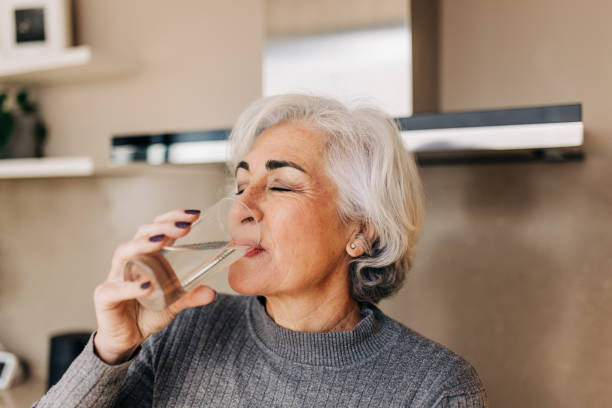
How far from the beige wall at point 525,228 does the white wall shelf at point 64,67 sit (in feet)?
3.52

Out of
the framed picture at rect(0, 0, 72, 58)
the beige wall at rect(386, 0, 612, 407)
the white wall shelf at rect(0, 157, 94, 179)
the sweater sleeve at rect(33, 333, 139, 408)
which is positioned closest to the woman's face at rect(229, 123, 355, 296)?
the sweater sleeve at rect(33, 333, 139, 408)

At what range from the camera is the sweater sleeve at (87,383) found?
989 mm

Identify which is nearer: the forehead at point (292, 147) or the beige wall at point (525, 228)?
the forehead at point (292, 147)

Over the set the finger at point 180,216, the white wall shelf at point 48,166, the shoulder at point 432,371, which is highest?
the white wall shelf at point 48,166

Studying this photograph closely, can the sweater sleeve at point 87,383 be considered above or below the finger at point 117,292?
below

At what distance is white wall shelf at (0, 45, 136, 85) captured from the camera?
1.86m

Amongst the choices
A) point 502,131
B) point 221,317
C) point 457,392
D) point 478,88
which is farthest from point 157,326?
point 478,88

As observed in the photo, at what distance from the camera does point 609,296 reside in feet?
4.93

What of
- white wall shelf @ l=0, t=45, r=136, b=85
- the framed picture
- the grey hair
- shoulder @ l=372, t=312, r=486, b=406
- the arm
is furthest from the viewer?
the framed picture

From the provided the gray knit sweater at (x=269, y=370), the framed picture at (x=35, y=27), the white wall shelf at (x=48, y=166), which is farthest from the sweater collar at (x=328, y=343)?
the framed picture at (x=35, y=27)

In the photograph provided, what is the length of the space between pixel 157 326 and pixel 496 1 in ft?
4.04

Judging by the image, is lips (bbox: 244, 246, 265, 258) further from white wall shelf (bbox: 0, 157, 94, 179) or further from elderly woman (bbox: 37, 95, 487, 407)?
white wall shelf (bbox: 0, 157, 94, 179)

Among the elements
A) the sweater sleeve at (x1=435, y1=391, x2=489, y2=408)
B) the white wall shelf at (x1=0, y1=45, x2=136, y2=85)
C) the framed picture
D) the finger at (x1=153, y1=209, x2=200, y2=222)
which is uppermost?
the framed picture

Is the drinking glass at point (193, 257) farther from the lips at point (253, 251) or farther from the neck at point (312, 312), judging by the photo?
the neck at point (312, 312)
